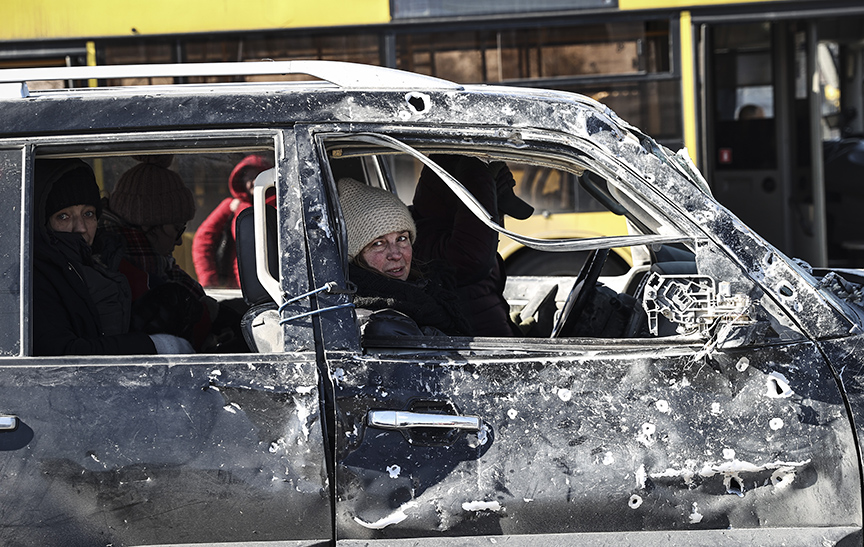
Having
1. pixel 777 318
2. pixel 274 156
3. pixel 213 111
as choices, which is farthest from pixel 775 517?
pixel 213 111

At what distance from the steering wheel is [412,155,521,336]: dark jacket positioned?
0.84 feet

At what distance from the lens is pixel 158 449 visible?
75.8 inches

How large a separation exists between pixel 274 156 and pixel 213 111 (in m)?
0.18

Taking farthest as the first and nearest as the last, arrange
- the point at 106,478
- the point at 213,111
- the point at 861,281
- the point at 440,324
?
the point at 861,281
the point at 440,324
the point at 213,111
the point at 106,478

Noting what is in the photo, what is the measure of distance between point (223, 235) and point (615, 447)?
139 inches

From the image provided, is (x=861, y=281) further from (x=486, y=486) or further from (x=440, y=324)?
(x=486, y=486)

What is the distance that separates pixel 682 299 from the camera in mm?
1937

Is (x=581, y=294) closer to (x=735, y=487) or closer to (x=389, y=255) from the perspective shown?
(x=389, y=255)

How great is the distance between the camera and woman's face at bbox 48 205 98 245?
8.71 feet

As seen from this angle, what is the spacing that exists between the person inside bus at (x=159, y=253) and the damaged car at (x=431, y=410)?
1.10 meters

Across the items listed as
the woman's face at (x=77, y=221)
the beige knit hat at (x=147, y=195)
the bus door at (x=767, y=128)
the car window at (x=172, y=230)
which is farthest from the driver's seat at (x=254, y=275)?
the bus door at (x=767, y=128)

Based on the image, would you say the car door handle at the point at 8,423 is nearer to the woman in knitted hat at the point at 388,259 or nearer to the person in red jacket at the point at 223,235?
the woman in knitted hat at the point at 388,259

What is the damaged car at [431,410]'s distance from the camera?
192cm

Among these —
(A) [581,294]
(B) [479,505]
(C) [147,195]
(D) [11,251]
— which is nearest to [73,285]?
(D) [11,251]
